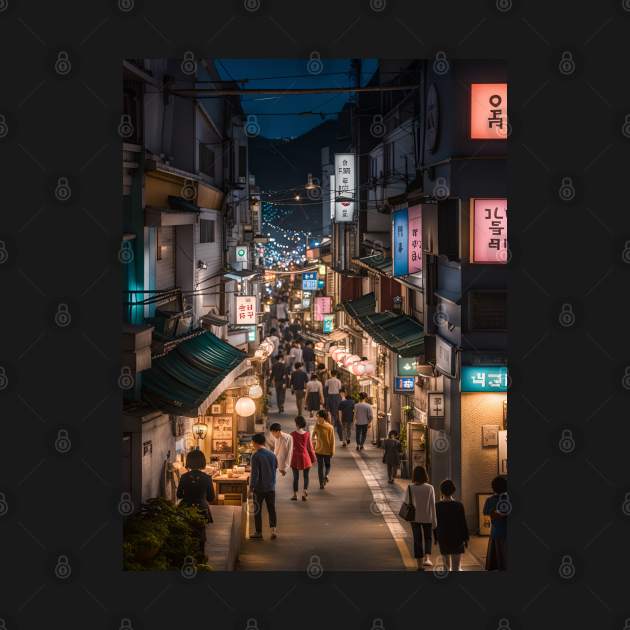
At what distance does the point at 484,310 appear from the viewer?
16.4 metres

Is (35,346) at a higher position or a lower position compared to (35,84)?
lower

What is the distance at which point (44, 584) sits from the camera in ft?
21.5

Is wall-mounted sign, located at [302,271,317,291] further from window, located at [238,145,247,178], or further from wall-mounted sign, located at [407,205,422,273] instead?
wall-mounted sign, located at [407,205,422,273]

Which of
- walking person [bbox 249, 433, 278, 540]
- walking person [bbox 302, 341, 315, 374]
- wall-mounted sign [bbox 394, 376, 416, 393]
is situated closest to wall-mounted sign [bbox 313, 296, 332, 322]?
walking person [bbox 302, 341, 315, 374]

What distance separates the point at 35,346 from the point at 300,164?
493 feet

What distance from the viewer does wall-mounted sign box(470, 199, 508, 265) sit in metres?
15.8

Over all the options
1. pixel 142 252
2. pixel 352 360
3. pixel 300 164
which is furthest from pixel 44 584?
pixel 300 164

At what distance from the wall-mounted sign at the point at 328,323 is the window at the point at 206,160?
54.6 feet

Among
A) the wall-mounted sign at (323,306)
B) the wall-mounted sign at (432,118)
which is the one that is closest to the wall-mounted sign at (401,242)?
the wall-mounted sign at (432,118)

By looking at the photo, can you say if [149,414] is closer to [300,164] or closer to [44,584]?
[44,584]

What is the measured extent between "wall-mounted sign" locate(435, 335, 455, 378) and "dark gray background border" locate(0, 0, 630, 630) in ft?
32.4

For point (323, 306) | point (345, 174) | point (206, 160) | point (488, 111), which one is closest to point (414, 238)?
point (488, 111)

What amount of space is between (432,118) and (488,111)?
204 centimetres

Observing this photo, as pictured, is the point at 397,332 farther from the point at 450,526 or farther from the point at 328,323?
the point at 328,323
